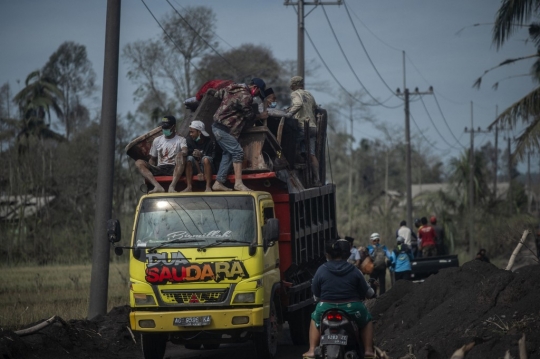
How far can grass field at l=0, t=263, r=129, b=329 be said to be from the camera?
15852mm

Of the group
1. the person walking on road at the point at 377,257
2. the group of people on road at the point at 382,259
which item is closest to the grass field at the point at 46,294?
the group of people on road at the point at 382,259

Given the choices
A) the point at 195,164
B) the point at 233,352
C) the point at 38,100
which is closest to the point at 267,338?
the point at 233,352

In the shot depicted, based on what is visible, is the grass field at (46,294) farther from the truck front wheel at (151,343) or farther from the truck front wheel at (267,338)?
the truck front wheel at (267,338)

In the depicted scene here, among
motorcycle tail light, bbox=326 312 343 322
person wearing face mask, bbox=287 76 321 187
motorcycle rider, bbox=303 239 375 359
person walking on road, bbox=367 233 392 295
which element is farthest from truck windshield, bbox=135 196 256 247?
person walking on road, bbox=367 233 392 295

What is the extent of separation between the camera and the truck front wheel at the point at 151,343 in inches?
461

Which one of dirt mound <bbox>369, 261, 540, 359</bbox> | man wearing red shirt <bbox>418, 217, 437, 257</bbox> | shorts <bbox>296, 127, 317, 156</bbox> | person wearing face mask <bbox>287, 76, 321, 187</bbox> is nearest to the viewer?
dirt mound <bbox>369, 261, 540, 359</bbox>

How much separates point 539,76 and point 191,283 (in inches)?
712

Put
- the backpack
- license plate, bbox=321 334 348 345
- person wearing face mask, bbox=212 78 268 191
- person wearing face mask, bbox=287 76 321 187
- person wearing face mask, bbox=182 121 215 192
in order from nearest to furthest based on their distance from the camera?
license plate, bbox=321 334 348 345 → person wearing face mask, bbox=182 121 215 192 → person wearing face mask, bbox=212 78 268 191 → person wearing face mask, bbox=287 76 321 187 → the backpack

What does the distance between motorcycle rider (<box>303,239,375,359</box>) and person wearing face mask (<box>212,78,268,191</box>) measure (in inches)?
138

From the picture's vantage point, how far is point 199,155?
1298 cm

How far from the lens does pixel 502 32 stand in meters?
21.6

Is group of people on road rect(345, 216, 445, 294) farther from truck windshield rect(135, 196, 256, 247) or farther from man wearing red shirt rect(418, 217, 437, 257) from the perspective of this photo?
truck windshield rect(135, 196, 256, 247)

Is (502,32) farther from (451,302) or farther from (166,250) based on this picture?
(166,250)

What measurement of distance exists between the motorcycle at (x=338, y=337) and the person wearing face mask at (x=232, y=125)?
404cm
